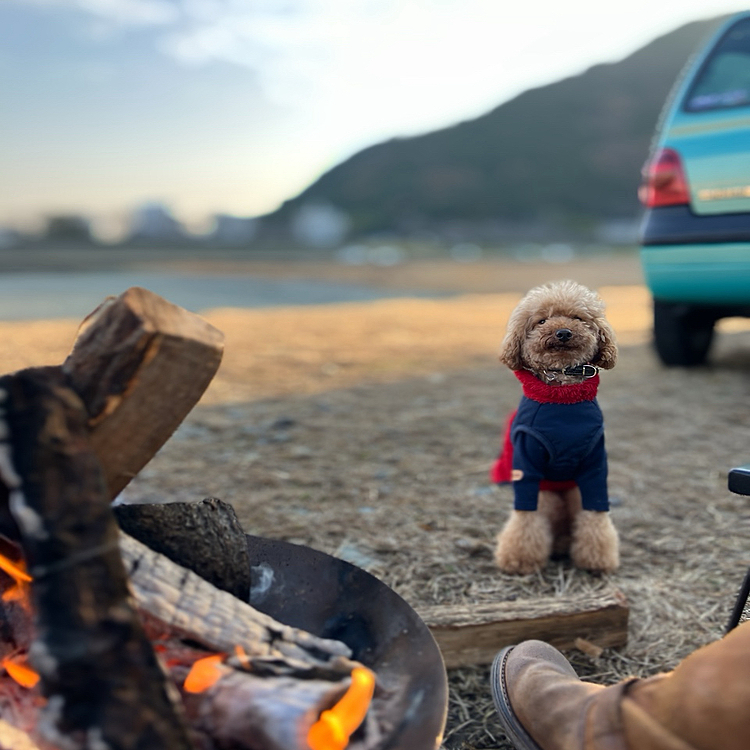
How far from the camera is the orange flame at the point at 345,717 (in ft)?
3.65

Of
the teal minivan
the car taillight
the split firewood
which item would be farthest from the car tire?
the split firewood

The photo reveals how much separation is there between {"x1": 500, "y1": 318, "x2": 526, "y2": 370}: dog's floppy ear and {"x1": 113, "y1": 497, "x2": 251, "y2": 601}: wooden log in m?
A: 1.22

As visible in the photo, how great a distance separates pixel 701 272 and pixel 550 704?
4.29m

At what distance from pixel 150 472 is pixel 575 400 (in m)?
2.62

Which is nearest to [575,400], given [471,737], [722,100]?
[471,737]

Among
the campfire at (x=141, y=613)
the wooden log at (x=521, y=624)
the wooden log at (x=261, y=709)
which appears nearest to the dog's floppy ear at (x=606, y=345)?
the wooden log at (x=521, y=624)

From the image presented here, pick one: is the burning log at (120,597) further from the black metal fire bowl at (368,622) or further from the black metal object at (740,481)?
the black metal object at (740,481)

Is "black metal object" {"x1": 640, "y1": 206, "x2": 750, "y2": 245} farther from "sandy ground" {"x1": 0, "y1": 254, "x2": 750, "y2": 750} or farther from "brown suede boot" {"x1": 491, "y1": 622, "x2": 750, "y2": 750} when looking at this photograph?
"brown suede boot" {"x1": 491, "y1": 622, "x2": 750, "y2": 750}

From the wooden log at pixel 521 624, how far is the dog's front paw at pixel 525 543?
1.11ft

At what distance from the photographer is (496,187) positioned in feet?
354

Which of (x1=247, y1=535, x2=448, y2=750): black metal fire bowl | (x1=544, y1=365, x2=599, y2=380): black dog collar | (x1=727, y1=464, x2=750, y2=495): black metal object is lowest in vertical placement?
(x1=247, y1=535, x2=448, y2=750): black metal fire bowl

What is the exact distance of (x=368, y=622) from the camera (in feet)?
4.80

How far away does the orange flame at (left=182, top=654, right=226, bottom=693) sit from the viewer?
3.85 ft

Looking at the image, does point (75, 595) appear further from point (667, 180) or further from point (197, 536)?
point (667, 180)
